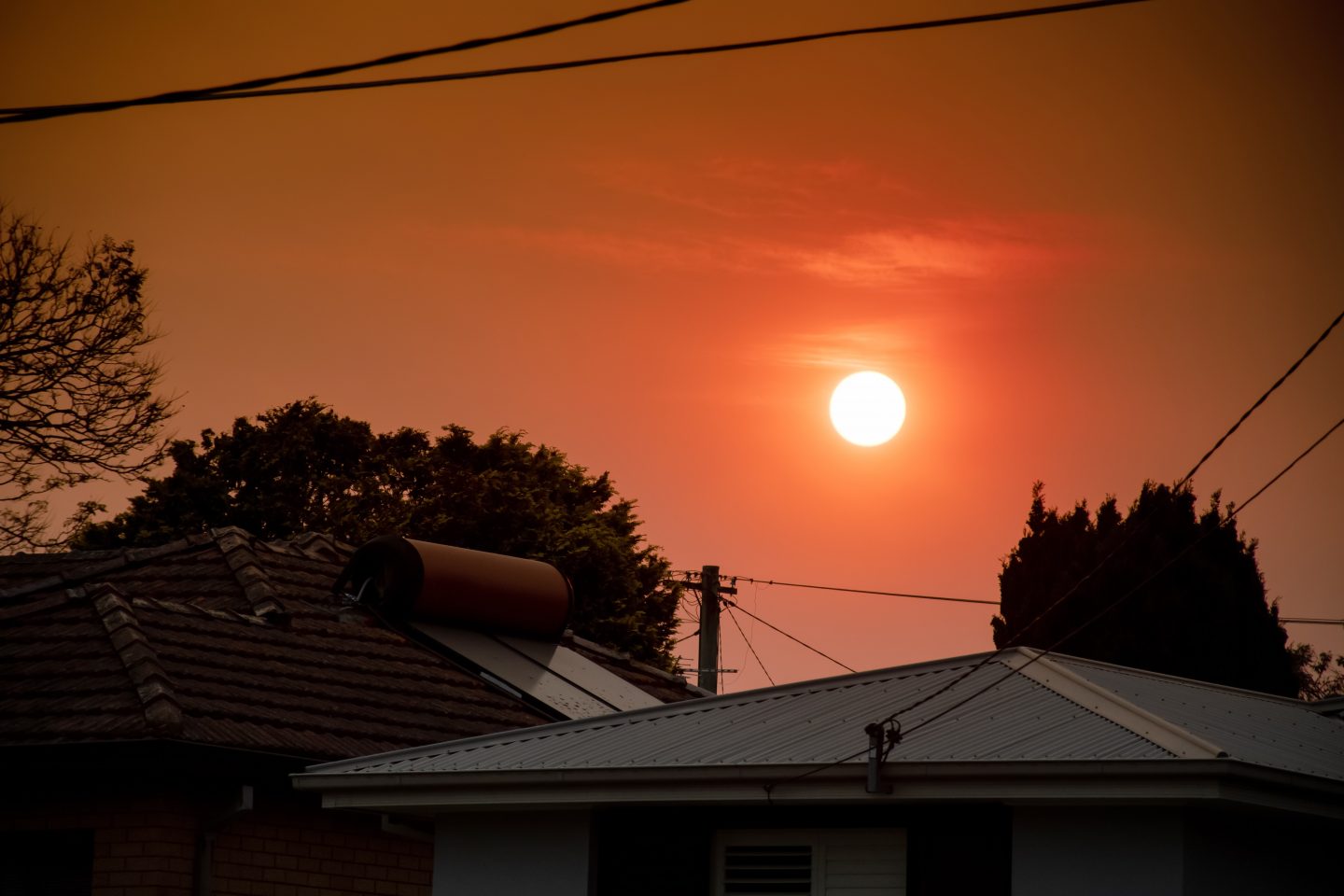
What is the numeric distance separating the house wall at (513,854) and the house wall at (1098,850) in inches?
120

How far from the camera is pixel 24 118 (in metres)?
9.55

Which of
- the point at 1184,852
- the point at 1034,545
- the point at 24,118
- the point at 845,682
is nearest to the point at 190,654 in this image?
the point at 845,682

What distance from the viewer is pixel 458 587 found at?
1892cm

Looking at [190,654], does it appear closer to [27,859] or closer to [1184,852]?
[27,859]

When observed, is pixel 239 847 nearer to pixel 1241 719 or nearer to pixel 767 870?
pixel 767 870

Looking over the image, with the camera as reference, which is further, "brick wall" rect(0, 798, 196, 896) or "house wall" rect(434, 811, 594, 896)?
"brick wall" rect(0, 798, 196, 896)

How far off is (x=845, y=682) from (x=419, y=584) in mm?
6072

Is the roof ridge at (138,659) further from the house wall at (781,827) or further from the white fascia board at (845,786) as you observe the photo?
the house wall at (781,827)

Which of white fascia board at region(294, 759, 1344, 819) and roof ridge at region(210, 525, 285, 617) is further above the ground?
roof ridge at region(210, 525, 285, 617)

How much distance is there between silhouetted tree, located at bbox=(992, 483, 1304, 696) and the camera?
118 ft

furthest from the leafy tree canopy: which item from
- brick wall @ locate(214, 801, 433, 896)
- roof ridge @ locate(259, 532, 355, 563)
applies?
brick wall @ locate(214, 801, 433, 896)

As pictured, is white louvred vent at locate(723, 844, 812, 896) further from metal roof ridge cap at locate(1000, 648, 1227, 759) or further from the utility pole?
the utility pole

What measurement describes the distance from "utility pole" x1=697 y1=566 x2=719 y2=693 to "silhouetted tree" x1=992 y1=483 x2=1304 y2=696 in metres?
7.86

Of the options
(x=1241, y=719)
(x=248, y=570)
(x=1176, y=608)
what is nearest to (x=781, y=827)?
(x=1241, y=719)
